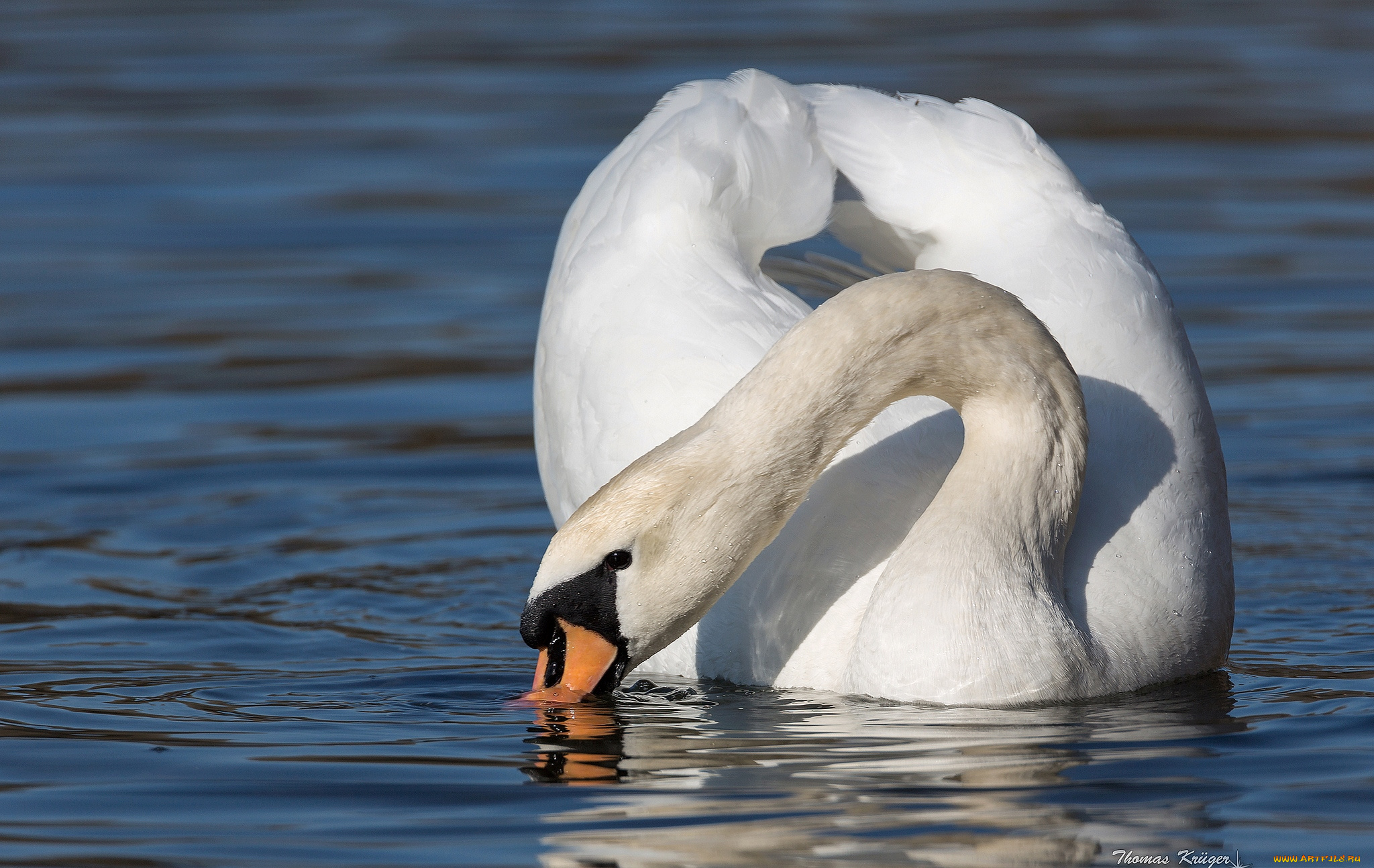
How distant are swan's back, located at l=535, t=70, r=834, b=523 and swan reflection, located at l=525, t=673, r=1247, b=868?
88 centimetres

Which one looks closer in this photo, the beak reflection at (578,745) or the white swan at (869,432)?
the beak reflection at (578,745)

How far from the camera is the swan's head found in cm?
494

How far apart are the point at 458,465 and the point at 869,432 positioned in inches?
130

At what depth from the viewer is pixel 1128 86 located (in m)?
17.2

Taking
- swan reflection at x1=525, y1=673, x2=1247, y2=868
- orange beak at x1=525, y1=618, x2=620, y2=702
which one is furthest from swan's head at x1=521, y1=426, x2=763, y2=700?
swan reflection at x1=525, y1=673, x2=1247, y2=868

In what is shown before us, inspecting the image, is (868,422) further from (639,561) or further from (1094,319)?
(1094,319)

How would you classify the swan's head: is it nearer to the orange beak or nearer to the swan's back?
the orange beak

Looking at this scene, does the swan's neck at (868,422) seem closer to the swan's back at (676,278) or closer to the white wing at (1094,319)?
the white wing at (1094,319)

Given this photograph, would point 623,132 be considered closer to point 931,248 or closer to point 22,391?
point 22,391

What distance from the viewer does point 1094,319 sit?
584 centimetres

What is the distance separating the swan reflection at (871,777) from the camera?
417 cm

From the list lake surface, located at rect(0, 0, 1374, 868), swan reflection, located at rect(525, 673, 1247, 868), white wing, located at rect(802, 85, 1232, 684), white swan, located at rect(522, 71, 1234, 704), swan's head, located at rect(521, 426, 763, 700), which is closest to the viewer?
swan reflection, located at rect(525, 673, 1247, 868)

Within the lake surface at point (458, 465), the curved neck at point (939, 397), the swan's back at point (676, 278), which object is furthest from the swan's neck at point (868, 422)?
the swan's back at point (676, 278)

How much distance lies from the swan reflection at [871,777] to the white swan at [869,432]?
0.11 metres
